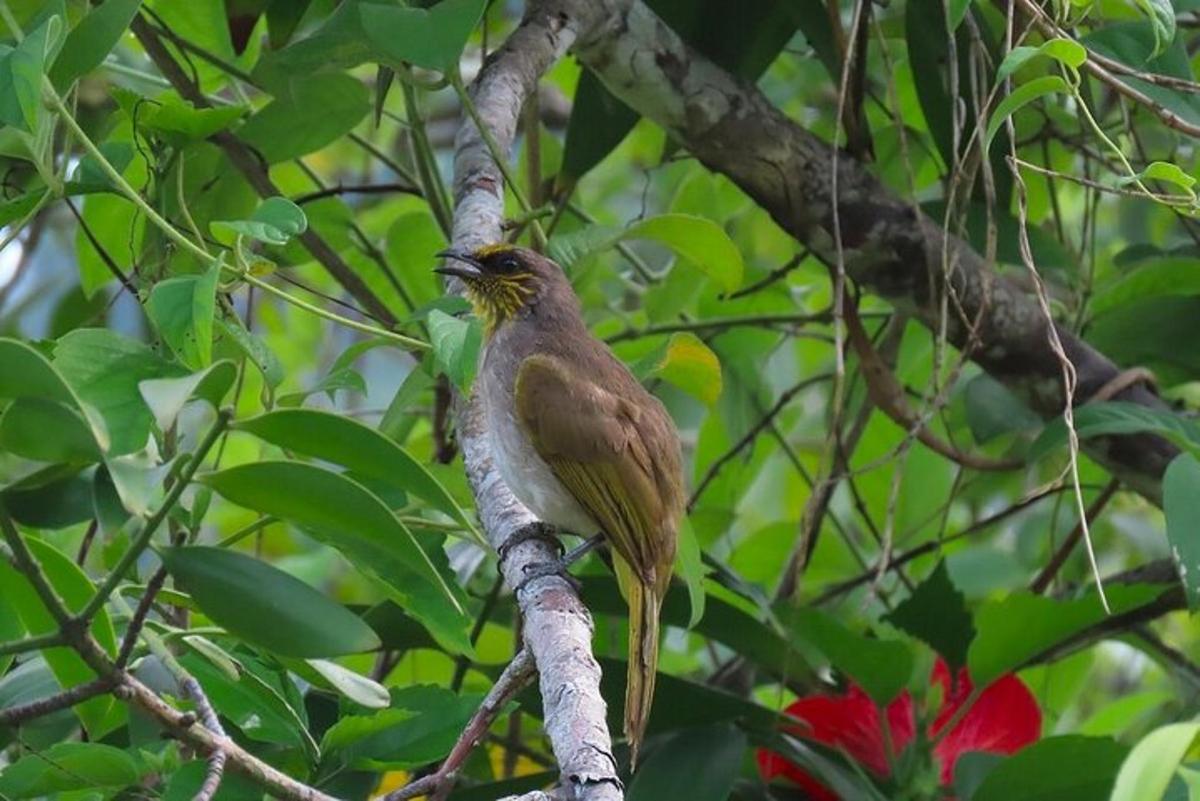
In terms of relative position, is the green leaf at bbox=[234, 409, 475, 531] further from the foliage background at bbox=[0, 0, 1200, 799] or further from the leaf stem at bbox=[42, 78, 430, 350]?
the leaf stem at bbox=[42, 78, 430, 350]

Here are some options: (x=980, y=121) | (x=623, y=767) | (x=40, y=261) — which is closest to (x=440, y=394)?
(x=623, y=767)

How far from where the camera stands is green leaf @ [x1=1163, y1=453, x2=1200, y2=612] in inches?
85.2

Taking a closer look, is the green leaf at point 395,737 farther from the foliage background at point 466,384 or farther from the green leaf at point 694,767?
the green leaf at point 694,767

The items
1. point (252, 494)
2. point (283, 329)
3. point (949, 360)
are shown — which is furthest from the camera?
point (283, 329)

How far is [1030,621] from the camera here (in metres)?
2.63

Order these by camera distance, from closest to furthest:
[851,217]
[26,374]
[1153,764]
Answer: [1153,764], [26,374], [851,217]

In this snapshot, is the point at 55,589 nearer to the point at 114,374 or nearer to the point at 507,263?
the point at 114,374

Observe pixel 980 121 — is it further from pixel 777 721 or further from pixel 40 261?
pixel 40 261

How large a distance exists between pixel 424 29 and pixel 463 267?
0.59 metres

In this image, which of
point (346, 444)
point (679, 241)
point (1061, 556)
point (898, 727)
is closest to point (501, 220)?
point (679, 241)

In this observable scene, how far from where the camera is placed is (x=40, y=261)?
21.8ft

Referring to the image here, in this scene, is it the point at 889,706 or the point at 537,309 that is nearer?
the point at 889,706

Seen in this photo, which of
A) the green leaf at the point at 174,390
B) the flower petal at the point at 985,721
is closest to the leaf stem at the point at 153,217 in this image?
the green leaf at the point at 174,390

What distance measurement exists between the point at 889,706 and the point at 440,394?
101 centimetres
